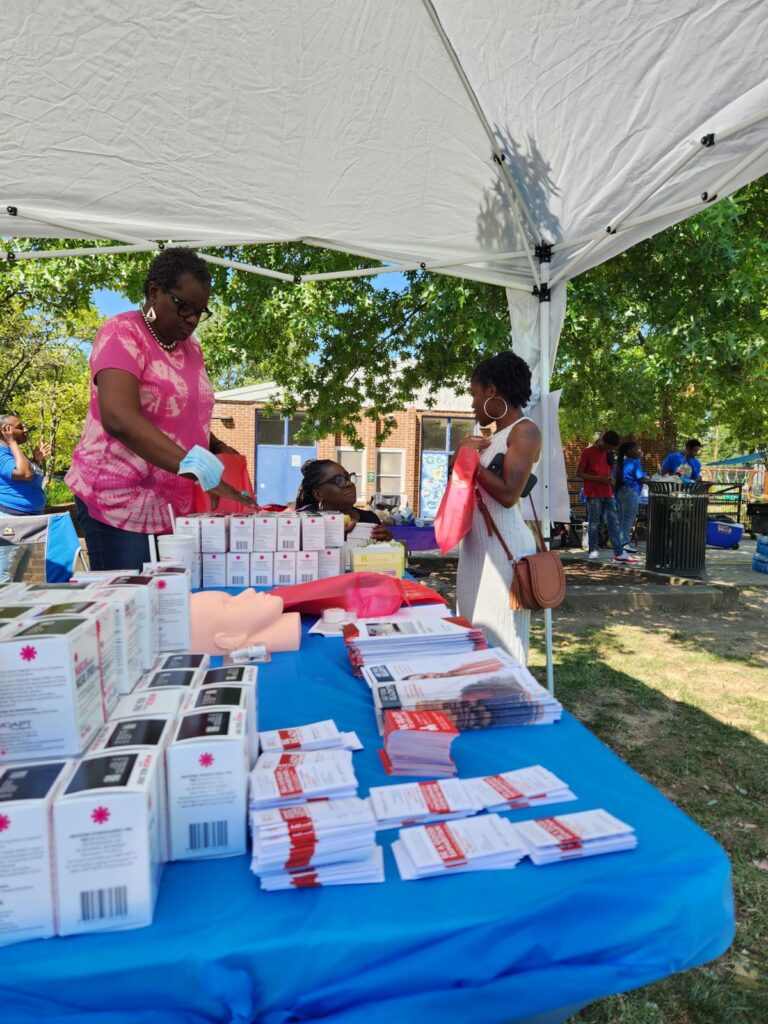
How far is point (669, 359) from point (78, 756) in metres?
7.47

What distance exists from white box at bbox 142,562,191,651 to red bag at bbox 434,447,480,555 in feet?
5.09

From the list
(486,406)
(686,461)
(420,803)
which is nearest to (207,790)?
(420,803)

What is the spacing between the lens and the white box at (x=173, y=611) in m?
1.45

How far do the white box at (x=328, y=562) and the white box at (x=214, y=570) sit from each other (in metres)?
0.43

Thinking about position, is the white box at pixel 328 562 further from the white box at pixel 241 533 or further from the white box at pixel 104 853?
the white box at pixel 104 853

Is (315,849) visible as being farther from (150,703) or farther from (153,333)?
(153,333)

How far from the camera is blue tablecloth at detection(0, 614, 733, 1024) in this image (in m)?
0.74

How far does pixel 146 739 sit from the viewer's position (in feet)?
2.99

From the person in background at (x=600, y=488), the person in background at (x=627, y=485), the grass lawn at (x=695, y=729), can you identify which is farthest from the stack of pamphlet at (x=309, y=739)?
the person in background at (x=627, y=485)

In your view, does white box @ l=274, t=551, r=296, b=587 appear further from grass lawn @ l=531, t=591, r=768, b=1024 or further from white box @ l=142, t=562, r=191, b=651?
grass lawn @ l=531, t=591, r=768, b=1024

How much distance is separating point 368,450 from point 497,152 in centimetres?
1702

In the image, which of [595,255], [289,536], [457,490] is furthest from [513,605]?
[595,255]

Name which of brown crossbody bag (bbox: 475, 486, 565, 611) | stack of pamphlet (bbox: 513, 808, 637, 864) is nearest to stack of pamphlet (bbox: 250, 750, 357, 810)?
stack of pamphlet (bbox: 513, 808, 637, 864)

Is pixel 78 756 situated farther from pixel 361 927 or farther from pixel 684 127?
pixel 684 127
